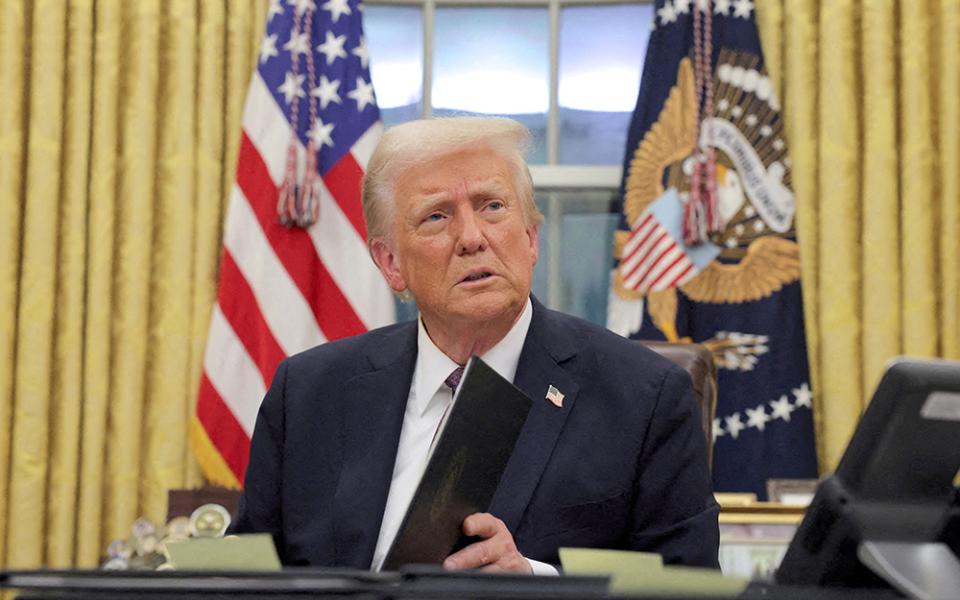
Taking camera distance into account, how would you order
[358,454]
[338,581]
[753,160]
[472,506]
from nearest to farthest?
[338,581]
[472,506]
[358,454]
[753,160]

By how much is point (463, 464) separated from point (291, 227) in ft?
8.19

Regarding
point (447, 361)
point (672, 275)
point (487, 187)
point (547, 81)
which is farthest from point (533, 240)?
point (547, 81)

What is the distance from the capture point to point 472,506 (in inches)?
61.5

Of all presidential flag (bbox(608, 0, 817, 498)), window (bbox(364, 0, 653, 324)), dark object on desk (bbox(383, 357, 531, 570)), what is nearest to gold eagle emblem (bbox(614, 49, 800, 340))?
presidential flag (bbox(608, 0, 817, 498))

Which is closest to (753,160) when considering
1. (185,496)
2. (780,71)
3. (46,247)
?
(780,71)

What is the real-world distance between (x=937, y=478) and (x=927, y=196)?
283cm

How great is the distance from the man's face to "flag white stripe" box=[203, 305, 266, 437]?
1.72 meters

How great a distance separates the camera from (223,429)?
12.2ft

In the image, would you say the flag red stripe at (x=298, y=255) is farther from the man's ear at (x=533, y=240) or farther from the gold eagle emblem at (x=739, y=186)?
the man's ear at (x=533, y=240)

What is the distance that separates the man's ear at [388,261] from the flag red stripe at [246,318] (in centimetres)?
157

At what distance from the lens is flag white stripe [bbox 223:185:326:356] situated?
378cm

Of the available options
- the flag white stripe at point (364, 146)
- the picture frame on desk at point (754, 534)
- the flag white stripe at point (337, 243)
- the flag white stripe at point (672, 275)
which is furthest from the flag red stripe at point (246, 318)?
the picture frame on desk at point (754, 534)

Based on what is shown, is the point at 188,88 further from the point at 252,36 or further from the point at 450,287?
the point at 450,287

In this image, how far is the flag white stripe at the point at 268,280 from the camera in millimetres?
3775
